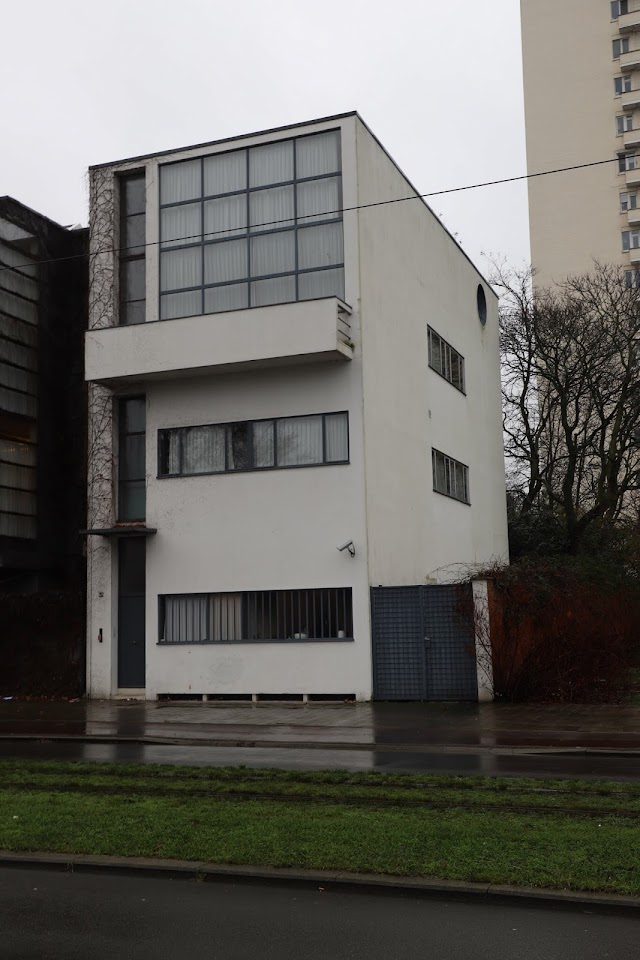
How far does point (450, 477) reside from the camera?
29359mm

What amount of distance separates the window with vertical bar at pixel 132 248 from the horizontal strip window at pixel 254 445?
342 centimetres

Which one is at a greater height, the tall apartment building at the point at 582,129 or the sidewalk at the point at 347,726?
the tall apartment building at the point at 582,129

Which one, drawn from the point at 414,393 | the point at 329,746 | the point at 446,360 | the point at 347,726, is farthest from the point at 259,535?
the point at 446,360

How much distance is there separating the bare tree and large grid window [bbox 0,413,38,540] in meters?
18.9

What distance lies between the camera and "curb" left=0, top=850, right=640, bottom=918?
21.1ft

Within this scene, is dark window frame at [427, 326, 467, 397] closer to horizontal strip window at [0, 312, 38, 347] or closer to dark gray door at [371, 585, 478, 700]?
dark gray door at [371, 585, 478, 700]

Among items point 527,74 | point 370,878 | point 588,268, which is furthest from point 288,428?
point 527,74

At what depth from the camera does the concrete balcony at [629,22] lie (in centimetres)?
6625

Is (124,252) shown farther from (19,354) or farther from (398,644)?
(398,644)

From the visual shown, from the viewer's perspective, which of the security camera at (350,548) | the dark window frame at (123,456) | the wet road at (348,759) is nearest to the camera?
the wet road at (348,759)

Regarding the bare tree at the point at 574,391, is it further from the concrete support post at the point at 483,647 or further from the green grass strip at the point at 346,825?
the green grass strip at the point at 346,825

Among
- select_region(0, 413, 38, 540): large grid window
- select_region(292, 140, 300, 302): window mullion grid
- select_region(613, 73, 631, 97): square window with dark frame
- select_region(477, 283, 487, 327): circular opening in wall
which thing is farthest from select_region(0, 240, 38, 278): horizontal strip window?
select_region(613, 73, 631, 97): square window with dark frame

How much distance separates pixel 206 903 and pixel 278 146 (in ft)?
66.0

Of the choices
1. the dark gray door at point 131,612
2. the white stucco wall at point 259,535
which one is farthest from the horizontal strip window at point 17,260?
the dark gray door at point 131,612
